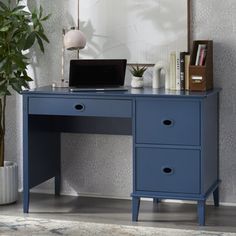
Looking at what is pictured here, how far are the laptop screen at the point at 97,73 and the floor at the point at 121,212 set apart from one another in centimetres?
78

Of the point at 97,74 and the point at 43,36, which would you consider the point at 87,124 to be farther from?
the point at 43,36

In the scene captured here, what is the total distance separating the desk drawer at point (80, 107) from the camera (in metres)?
4.27

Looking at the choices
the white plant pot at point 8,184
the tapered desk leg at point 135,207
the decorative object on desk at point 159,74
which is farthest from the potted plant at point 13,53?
the tapered desk leg at point 135,207

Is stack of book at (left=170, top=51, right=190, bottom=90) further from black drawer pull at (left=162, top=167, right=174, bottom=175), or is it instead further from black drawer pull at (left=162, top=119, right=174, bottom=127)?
black drawer pull at (left=162, top=167, right=174, bottom=175)

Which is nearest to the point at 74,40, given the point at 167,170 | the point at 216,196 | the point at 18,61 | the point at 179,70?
the point at 18,61

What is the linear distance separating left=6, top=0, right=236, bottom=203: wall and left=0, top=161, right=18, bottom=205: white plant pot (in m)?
0.35

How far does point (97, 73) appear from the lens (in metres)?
4.56

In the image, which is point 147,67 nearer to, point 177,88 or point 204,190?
point 177,88

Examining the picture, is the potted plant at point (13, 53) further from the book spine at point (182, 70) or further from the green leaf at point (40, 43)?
the book spine at point (182, 70)

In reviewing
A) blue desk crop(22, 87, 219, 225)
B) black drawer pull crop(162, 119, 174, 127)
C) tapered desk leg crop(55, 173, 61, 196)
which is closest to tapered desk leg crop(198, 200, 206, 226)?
blue desk crop(22, 87, 219, 225)

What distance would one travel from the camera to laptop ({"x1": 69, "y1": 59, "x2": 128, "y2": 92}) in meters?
4.54

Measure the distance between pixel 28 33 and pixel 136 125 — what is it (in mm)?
999

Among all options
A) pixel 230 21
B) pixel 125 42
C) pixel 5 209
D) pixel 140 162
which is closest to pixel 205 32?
pixel 230 21

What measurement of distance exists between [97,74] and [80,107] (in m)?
0.31
